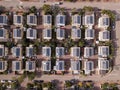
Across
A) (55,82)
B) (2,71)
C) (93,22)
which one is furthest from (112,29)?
(2,71)

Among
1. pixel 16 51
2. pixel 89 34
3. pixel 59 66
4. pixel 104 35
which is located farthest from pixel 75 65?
pixel 16 51

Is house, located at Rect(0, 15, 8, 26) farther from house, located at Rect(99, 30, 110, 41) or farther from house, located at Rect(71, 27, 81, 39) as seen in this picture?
house, located at Rect(99, 30, 110, 41)

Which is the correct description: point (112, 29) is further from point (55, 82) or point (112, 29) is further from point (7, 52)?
point (7, 52)

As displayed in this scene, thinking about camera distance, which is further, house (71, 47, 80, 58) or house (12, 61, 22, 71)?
house (71, 47, 80, 58)

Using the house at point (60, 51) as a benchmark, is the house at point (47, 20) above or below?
above

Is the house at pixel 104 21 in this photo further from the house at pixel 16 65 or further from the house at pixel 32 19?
the house at pixel 16 65

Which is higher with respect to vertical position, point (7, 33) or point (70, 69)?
point (7, 33)

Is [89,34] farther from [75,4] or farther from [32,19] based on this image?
[32,19]

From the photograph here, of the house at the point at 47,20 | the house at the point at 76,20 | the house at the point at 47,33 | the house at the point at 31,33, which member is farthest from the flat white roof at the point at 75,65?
the house at the point at 31,33

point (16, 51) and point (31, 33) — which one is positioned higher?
point (31, 33)

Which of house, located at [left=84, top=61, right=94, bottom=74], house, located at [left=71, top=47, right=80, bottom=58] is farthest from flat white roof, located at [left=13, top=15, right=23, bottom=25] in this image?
house, located at [left=84, top=61, right=94, bottom=74]

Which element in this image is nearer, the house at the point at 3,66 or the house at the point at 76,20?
the house at the point at 3,66
